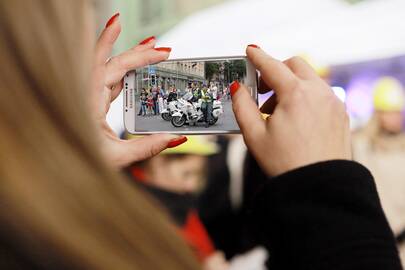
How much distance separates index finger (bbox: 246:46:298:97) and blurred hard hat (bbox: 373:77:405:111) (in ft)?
1.84

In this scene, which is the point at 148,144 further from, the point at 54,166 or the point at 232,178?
the point at 232,178

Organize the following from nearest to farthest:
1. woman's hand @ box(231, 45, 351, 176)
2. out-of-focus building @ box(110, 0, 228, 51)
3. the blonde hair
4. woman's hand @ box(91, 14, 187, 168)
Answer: the blonde hair → woman's hand @ box(231, 45, 351, 176) → woman's hand @ box(91, 14, 187, 168) → out-of-focus building @ box(110, 0, 228, 51)

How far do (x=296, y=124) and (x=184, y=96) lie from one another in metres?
0.25

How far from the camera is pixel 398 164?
83 centimetres

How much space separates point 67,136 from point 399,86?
2.63ft

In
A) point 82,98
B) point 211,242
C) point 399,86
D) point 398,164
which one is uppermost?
point 82,98

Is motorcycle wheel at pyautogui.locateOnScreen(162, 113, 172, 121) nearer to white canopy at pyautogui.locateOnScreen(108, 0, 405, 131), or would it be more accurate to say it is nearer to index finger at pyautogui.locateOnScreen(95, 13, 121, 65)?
index finger at pyautogui.locateOnScreen(95, 13, 121, 65)

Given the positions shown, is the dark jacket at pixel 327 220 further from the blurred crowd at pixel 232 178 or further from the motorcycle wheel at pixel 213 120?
the blurred crowd at pixel 232 178

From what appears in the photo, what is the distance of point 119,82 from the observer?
53cm

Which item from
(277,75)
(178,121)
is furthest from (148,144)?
(277,75)

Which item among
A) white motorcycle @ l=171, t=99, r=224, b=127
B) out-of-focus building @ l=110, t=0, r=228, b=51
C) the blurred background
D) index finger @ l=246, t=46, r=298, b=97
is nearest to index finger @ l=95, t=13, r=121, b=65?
white motorcycle @ l=171, t=99, r=224, b=127

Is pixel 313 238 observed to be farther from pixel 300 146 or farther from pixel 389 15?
pixel 389 15

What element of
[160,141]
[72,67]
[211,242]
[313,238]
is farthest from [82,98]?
[211,242]

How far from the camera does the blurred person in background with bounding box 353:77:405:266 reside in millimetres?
822
